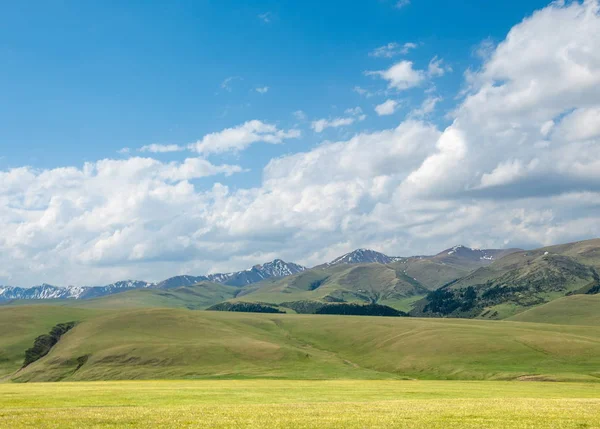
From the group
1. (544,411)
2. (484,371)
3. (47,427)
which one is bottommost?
(484,371)

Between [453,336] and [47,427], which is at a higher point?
[47,427]

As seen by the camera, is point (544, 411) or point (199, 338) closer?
point (544, 411)

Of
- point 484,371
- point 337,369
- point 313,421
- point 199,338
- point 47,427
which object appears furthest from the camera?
point 199,338

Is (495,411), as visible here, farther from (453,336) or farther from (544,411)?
(453,336)

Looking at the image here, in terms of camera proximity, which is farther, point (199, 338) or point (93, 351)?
point (199, 338)

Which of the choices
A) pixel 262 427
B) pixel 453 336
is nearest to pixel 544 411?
pixel 262 427

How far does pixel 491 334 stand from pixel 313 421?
525ft

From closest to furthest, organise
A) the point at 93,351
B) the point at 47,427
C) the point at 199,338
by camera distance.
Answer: the point at 47,427
the point at 93,351
the point at 199,338

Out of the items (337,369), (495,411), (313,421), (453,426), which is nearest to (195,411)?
(313,421)

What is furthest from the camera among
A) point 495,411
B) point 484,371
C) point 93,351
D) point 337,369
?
point 93,351

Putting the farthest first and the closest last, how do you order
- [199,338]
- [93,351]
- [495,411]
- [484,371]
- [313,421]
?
Result: [199,338] → [93,351] → [484,371] → [495,411] → [313,421]

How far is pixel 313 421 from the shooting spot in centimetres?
3341

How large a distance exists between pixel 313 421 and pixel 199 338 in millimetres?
167535

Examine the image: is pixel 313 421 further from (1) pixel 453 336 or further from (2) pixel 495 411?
(1) pixel 453 336
